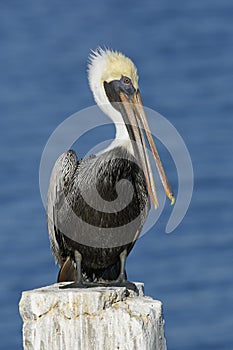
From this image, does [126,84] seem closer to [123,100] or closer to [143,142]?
[123,100]

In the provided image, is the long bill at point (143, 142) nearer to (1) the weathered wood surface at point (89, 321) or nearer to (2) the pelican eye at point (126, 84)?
(2) the pelican eye at point (126, 84)

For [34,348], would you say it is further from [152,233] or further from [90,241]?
[152,233]

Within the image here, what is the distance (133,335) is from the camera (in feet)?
11.6

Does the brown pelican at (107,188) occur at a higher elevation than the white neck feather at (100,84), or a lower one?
lower

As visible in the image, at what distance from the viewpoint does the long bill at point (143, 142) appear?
490 centimetres

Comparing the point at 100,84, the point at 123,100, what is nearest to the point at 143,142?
the point at 123,100

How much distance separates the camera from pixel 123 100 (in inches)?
204

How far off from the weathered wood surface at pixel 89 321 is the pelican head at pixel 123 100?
1.30 m

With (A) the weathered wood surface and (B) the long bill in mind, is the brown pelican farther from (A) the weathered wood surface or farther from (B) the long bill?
(A) the weathered wood surface

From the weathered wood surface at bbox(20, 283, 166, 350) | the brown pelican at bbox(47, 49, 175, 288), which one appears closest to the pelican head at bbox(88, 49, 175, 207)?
the brown pelican at bbox(47, 49, 175, 288)

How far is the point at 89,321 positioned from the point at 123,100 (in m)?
1.89

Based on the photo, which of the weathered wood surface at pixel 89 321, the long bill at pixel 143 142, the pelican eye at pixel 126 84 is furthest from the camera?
the pelican eye at pixel 126 84

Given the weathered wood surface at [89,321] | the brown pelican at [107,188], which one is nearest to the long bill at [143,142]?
the brown pelican at [107,188]

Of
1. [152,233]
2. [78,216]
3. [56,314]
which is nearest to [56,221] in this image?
[78,216]
